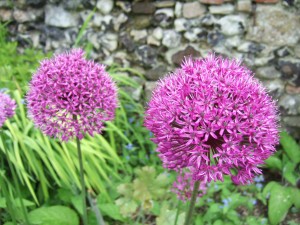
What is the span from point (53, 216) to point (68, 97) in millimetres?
993

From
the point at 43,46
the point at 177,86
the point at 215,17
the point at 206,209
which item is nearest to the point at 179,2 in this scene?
the point at 215,17

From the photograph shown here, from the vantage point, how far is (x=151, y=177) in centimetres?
137

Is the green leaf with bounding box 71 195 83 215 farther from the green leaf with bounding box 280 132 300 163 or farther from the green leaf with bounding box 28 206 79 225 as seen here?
the green leaf with bounding box 280 132 300 163

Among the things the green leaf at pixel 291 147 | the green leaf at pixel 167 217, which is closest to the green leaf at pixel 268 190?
the green leaf at pixel 291 147

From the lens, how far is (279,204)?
2662 millimetres

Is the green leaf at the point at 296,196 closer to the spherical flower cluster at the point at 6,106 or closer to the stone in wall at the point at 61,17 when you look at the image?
the spherical flower cluster at the point at 6,106

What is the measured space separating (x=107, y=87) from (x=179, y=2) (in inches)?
75.8

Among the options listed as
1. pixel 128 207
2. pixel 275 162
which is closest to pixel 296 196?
pixel 275 162

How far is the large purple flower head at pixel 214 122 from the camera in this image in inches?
44.9

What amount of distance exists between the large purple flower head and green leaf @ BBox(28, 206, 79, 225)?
116cm

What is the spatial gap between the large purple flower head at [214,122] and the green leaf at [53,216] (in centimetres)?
116

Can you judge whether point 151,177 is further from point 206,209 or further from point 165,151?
point 206,209

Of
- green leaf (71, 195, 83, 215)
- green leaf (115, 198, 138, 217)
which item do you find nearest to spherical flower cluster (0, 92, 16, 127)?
green leaf (115, 198, 138, 217)

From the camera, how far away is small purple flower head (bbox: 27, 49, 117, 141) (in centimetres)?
148
